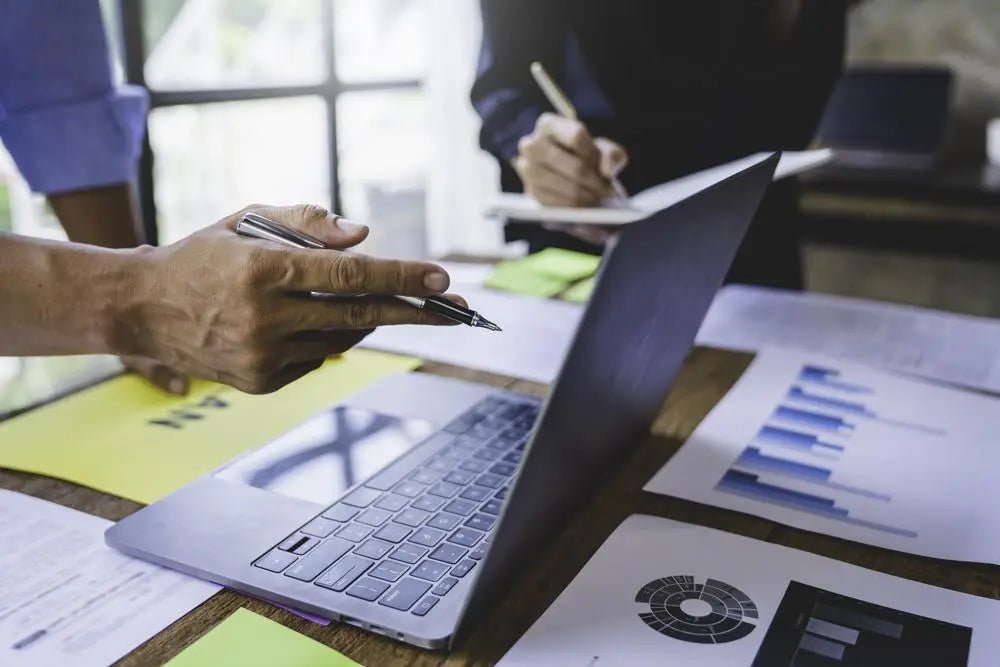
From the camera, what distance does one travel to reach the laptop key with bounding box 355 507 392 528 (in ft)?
1.95

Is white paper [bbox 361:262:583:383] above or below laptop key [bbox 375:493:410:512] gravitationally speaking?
below

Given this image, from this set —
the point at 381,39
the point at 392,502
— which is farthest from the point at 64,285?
the point at 381,39

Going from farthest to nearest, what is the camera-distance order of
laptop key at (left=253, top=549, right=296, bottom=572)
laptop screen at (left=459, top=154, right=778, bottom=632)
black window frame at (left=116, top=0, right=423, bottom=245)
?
black window frame at (left=116, top=0, right=423, bottom=245)
laptop key at (left=253, top=549, right=296, bottom=572)
laptop screen at (left=459, top=154, right=778, bottom=632)

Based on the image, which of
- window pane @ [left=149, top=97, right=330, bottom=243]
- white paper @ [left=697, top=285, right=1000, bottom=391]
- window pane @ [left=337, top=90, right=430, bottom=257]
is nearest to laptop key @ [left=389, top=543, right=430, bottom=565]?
white paper @ [left=697, top=285, right=1000, bottom=391]

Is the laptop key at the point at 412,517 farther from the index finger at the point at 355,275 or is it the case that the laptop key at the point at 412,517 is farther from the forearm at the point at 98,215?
the forearm at the point at 98,215

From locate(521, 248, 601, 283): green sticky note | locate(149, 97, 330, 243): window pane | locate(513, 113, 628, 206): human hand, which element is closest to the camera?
locate(513, 113, 628, 206): human hand

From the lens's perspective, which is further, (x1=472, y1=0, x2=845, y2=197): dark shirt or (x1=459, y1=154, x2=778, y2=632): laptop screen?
(x1=472, y1=0, x2=845, y2=197): dark shirt

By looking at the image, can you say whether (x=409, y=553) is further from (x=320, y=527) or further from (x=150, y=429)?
(x=150, y=429)

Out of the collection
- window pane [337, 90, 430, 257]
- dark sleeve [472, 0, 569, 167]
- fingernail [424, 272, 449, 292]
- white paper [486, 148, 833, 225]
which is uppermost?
dark sleeve [472, 0, 569, 167]

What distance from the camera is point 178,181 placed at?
7.86 ft

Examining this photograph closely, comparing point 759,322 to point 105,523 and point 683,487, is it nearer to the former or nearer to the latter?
point 683,487

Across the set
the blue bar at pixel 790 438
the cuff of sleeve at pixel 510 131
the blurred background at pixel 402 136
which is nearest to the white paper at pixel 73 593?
the blue bar at pixel 790 438

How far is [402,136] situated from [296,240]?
272cm

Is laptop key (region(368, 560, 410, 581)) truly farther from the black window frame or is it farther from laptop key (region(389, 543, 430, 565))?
the black window frame
